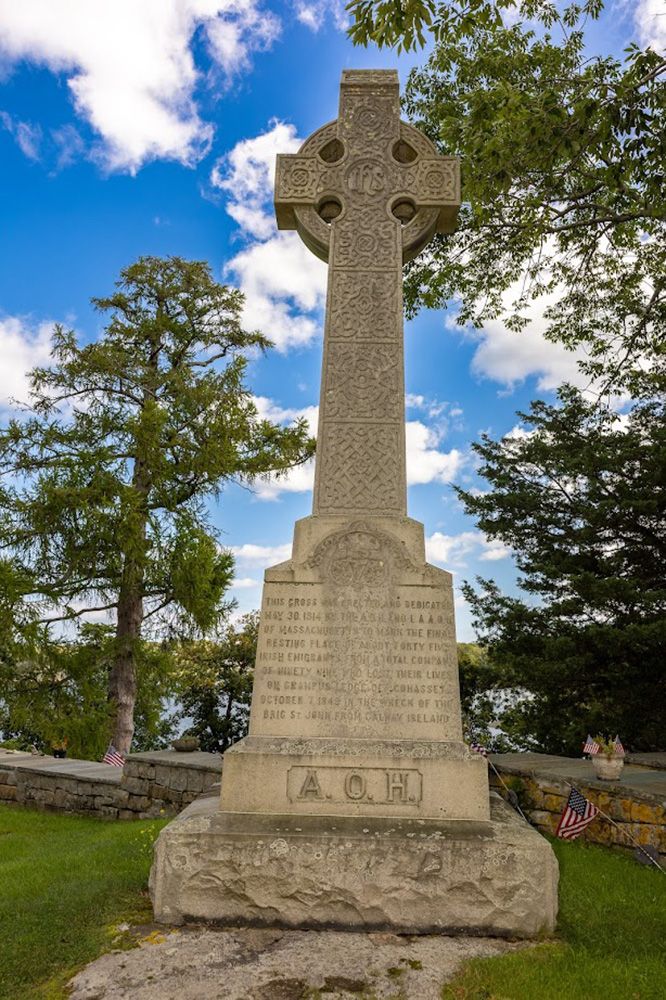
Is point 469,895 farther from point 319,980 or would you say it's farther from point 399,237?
point 399,237

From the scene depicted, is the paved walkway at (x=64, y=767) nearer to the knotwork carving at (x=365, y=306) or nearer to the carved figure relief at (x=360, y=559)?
the carved figure relief at (x=360, y=559)

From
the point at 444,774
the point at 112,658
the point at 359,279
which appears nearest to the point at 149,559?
the point at 112,658

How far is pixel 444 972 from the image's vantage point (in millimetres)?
3191

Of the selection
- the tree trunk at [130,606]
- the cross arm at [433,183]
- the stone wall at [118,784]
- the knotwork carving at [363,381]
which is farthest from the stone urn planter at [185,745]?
the cross arm at [433,183]

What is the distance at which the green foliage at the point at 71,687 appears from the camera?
14.1 meters

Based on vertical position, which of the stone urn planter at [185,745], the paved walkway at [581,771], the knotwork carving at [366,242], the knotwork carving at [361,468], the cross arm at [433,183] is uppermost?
the cross arm at [433,183]

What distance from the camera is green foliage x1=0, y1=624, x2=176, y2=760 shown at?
1407 cm

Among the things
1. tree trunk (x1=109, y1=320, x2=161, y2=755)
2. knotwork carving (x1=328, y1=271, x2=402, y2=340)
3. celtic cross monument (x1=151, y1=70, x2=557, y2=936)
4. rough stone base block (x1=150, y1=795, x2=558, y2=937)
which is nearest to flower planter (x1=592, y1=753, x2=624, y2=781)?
celtic cross monument (x1=151, y1=70, x2=557, y2=936)

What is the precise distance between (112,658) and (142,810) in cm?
627

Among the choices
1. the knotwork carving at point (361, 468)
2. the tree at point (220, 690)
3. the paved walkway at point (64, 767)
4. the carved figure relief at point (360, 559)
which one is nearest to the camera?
the carved figure relief at point (360, 559)

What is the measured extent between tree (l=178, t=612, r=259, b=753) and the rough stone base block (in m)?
11.8

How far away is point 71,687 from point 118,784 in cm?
621

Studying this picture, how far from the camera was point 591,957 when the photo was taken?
3.44 m

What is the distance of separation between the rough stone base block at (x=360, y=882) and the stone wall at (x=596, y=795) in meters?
2.98
